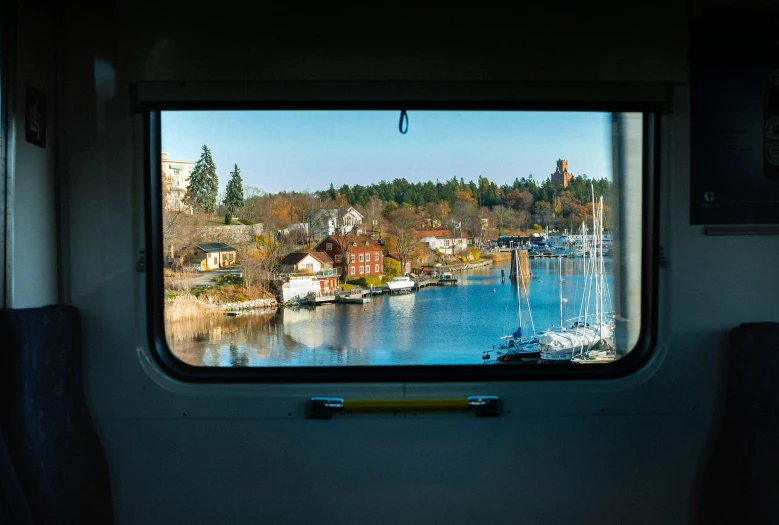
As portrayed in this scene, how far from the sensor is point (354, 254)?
2.92m

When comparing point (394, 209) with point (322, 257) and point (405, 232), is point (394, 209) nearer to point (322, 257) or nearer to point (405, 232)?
point (405, 232)

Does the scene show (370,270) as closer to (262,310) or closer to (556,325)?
(262,310)

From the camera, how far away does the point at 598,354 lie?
9.63ft

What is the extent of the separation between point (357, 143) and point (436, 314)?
2.77 ft

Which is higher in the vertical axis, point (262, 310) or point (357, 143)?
point (357, 143)

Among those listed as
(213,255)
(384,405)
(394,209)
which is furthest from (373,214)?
(384,405)

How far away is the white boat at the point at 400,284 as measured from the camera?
9.55 ft

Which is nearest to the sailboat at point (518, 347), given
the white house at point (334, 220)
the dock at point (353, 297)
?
the dock at point (353, 297)

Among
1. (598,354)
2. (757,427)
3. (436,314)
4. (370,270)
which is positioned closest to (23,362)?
(370,270)

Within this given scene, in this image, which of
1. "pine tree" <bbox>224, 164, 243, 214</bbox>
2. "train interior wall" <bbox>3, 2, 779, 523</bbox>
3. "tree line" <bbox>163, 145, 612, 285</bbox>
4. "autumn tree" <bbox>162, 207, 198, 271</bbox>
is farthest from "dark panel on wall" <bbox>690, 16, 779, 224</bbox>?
"autumn tree" <bbox>162, 207, 198, 271</bbox>

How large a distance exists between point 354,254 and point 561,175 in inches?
39.7

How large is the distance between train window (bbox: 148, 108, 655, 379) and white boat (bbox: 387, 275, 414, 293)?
10 mm

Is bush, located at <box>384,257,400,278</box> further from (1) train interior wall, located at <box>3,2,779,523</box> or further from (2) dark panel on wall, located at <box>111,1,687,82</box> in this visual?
(2) dark panel on wall, located at <box>111,1,687,82</box>

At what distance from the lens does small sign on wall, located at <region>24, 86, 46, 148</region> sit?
247cm
